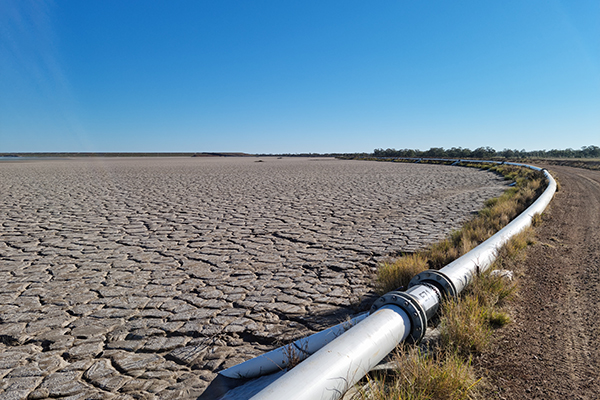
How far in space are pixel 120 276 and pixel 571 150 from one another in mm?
92069

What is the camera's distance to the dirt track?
6.89 ft

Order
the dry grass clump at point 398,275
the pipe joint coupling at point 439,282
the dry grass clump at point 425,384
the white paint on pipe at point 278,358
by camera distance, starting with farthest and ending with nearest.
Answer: the dry grass clump at point 398,275 < the pipe joint coupling at point 439,282 < the white paint on pipe at point 278,358 < the dry grass clump at point 425,384

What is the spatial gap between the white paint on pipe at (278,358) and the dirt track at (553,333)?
40.3 inches

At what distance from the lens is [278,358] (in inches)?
91.3

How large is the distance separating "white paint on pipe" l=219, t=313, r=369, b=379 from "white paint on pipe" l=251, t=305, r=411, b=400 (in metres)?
0.38

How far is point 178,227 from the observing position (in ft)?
22.9

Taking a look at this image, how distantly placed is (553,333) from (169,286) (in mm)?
3486

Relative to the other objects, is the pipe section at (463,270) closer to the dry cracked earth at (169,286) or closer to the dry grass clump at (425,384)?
the dry cracked earth at (169,286)

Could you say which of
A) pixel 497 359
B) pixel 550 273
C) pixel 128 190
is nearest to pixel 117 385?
pixel 497 359

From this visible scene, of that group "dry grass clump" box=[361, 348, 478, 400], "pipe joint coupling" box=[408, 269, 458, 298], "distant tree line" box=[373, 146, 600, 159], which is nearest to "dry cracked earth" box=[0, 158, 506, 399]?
"pipe joint coupling" box=[408, 269, 458, 298]

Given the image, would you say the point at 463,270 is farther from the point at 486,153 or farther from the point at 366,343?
the point at 486,153

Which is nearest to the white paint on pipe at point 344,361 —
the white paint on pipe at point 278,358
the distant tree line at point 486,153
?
the white paint on pipe at point 278,358

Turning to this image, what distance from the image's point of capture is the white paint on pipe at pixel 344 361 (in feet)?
5.18

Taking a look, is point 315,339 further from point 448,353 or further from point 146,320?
point 146,320
